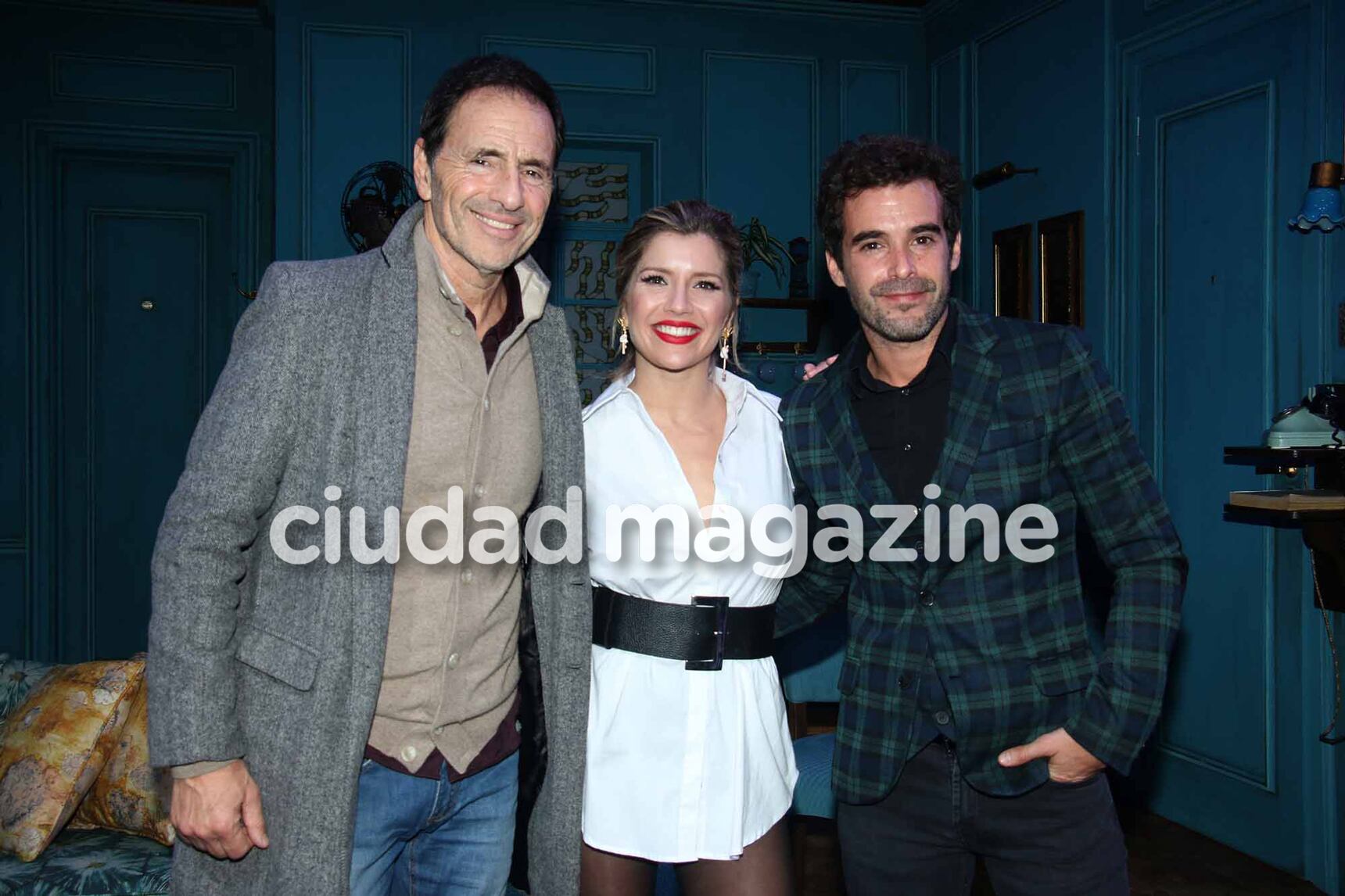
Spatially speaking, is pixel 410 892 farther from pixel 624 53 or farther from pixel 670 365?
pixel 624 53

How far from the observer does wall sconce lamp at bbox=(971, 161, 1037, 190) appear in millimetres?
4398

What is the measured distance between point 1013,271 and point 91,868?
3.99m

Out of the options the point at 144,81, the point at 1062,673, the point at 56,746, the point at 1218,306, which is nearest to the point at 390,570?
the point at 1062,673

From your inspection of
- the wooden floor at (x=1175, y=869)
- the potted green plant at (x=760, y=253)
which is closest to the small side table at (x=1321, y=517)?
the wooden floor at (x=1175, y=869)

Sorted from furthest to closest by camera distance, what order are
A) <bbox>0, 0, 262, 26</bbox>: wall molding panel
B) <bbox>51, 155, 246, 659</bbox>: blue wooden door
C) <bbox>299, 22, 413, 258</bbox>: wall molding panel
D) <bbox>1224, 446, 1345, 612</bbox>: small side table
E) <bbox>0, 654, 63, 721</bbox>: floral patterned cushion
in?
<bbox>51, 155, 246, 659</bbox>: blue wooden door < <bbox>0, 0, 262, 26</bbox>: wall molding panel < <bbox>299, 22, 413, 258</bbox>: wall molding panel < <bbox>1224, 446, 1345, 612</bbox>: small side table < <bbox>0, 654, 63, 721</bbox>: floral patterned cushion

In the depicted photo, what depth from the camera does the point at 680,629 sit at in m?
1.77

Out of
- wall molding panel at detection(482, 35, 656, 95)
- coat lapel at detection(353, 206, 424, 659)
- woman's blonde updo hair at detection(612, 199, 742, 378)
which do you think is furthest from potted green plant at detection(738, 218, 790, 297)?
coat lapel at detection(353, 206, 424, 659)

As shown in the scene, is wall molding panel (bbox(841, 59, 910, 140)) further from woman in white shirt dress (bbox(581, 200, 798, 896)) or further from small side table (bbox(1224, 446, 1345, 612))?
woman in white shirt dress (bbox(581, 200, 798, 896))

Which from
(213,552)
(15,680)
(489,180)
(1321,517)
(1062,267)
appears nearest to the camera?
(213,552)

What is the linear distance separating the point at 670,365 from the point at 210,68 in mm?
4484

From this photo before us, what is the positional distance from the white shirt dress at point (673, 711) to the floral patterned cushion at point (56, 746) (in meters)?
1.36

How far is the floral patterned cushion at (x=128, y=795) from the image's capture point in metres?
2.37

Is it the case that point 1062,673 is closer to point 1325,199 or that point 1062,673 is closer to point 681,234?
point 681,234

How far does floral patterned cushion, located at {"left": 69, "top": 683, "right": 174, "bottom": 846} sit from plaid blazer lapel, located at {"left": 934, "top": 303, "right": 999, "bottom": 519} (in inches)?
75.4
